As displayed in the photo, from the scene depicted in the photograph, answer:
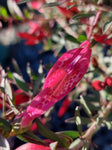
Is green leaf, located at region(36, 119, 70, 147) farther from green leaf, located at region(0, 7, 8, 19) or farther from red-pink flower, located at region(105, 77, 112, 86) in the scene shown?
green leaf, located at region(0, 7, 8, 19)

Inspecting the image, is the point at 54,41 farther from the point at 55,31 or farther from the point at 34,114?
the point at 34,114

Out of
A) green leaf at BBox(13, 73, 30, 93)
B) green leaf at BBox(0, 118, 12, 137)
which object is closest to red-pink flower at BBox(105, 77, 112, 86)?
green leaf at BBox(13, 73, 30, 93)

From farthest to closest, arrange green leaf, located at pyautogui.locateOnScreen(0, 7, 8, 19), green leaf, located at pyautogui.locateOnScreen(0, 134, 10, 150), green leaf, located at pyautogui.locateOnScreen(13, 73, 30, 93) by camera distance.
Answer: green leaf, located at pyautogui.locateOnScreen(0, 7, 8, 19) → green leaf, located at pyautogui.locateOnScreen(13, 73, 30, 93) → green leaf, located at pyautogui.locateOnScreen(0, 134, 10, 150)

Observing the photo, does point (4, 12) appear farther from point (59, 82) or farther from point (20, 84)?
point (59, 82)

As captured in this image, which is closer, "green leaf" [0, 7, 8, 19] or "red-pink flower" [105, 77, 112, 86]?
"red-pink flower" [105, 77, 112, 86]

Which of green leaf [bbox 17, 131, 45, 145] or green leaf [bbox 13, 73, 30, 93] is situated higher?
green leaf [bbox 13, 73, 30, 93]

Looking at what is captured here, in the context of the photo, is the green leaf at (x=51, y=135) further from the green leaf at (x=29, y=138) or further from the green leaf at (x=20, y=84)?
the green leaf at (x=20, y=84)
